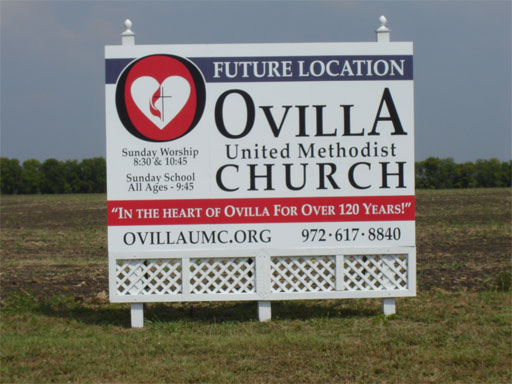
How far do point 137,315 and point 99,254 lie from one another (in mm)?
7261

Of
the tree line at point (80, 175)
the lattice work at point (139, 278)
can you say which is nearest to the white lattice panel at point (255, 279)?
the lattice work at point (139, 278)

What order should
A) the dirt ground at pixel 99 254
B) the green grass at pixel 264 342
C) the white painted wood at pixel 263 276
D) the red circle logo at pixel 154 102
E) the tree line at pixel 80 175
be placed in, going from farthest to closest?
the tree line at pixel 80 175 → the dirt ground at pixel 99 254 → the white painted wood at pixel 263 276 → the red circle logo at pixel 154 102 → the green grass at pixel 264 342

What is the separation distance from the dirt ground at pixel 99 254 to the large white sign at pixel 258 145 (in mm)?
2625

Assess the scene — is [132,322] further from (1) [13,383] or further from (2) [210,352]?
(1) [13,383]

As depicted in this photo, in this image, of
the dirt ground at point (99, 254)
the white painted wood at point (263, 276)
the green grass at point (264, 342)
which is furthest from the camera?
the dirt ground at point (99, 254)

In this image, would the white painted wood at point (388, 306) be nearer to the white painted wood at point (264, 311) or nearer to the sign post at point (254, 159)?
the sign post at point (254, 159)

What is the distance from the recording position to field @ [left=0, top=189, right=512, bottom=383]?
6.39 meters

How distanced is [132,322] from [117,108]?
2.86m

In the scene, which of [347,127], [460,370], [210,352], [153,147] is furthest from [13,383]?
[347,127]

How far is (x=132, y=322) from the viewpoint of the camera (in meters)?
8.42

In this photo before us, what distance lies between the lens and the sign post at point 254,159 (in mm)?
8242

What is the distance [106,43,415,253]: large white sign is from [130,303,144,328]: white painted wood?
0.80m

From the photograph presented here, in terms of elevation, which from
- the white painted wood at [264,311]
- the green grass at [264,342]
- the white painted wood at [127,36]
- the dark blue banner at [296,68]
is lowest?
the green grass at [264,342]

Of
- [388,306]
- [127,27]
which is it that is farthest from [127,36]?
[388,306]
